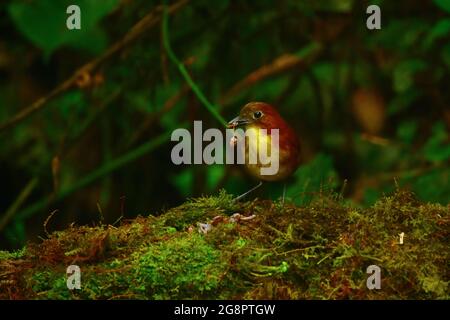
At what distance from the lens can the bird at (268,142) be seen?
7.48ft

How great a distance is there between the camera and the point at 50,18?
3.85m

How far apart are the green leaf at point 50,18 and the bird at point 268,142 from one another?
5.09 feet

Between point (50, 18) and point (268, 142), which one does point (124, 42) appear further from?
point (268, 142)

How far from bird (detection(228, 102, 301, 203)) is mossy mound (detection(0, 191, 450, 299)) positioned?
16 cm

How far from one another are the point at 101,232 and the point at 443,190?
2.18 meters

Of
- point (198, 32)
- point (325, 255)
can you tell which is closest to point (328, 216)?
point (325, 255)

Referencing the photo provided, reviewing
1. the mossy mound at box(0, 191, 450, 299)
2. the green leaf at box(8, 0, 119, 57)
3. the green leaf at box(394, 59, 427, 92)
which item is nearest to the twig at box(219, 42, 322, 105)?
the green leaf at box(394, 59, 427, 92)

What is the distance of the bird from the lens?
7.48 feet

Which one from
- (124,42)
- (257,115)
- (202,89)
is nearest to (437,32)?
(202,89)

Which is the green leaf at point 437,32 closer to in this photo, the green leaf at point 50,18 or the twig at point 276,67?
the twig at point 276,67

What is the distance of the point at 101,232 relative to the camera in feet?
6.82

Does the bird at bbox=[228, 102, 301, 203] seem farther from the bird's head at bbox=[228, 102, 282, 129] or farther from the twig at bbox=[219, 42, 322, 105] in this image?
the twig at bbox=[219, 42, 322, 105]
